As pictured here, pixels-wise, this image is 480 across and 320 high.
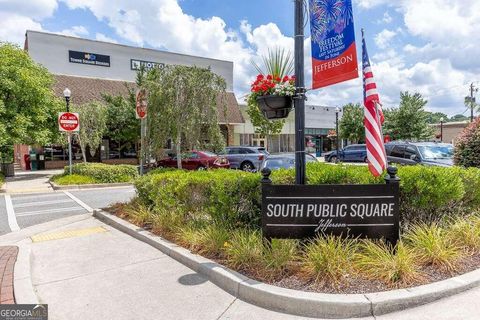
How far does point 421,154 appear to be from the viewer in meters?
13.1

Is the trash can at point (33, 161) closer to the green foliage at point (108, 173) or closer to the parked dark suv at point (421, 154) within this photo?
the green foliage at point (108, 173)

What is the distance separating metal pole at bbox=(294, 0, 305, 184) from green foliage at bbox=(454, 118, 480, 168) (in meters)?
5.46

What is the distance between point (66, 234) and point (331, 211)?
17.2ft

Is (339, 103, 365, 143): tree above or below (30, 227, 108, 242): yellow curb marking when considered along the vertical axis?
above

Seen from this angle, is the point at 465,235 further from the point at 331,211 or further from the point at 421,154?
the point at 421,154

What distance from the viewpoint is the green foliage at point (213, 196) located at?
5082 mm

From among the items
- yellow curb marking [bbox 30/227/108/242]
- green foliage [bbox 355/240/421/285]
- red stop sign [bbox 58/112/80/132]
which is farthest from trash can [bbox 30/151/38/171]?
green foliage [bbox 355/240/421/285]

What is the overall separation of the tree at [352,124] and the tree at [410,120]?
357 centimetres

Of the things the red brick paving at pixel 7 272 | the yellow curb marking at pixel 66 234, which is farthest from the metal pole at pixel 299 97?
the yellow curb marking at pixel 66 234

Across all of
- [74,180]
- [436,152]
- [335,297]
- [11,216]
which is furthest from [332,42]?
[74,180]

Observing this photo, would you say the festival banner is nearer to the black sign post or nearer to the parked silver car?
the black sign post

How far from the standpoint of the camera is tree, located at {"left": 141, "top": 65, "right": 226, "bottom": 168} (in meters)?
10.2

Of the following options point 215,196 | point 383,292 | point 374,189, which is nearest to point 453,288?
point 383,292

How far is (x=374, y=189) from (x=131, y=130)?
2301 cm
